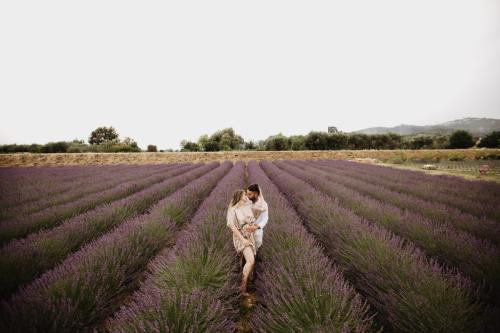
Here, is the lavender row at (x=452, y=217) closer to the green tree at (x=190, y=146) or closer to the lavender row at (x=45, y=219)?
the lavender row at (x=45, y=219)

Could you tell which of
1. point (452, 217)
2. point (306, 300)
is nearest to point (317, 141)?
point (452, 217)

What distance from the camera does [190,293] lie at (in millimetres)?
1864

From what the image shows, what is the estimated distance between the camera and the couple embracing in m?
2.58

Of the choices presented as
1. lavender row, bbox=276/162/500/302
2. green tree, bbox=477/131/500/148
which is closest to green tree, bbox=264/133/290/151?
green tree, bbox=477/131/500/148

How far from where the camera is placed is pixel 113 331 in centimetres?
146

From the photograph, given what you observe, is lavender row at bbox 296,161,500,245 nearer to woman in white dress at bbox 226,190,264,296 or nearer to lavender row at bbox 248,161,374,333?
lavender row at bbox 248,161,374,333

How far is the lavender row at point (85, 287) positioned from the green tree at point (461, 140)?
2120 inches

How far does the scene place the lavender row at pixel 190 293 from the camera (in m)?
1.50

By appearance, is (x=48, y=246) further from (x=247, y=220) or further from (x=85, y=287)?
(x=247, y=220)

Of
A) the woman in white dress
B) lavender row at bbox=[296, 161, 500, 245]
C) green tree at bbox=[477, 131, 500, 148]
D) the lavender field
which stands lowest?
green tree at bbox=[477, 131, 500, 148]

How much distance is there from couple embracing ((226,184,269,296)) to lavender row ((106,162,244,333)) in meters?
0.17

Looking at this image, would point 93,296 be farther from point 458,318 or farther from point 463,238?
point 463,238

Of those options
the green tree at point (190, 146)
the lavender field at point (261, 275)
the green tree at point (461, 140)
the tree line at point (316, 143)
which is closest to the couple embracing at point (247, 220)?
the lavender field at point (261, 275)

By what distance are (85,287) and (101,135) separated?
75184 mm
